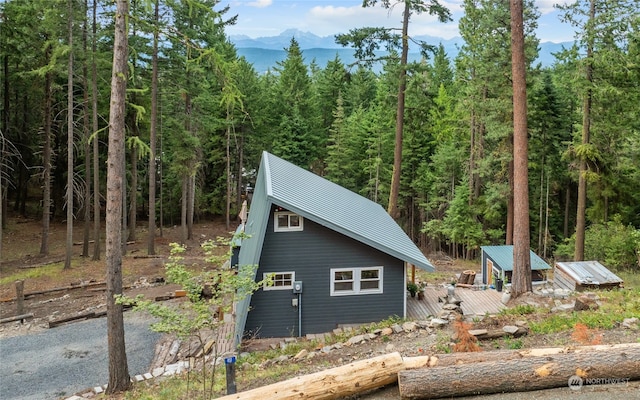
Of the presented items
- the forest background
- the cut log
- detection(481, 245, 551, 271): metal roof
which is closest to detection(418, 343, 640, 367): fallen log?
the cut log

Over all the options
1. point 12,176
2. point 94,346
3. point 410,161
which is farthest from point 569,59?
point 12,176

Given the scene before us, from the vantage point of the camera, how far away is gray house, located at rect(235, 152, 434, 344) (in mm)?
12406

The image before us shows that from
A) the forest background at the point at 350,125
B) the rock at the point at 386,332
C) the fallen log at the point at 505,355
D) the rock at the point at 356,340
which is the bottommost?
the rock at the point at 356,340

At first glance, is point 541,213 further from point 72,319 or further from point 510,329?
point 72,319

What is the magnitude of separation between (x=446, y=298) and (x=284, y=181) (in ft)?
21.4

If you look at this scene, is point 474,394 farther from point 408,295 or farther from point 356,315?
point 408,295

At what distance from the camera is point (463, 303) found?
14688 mm

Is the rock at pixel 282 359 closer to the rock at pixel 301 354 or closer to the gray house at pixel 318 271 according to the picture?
the rock at pixel 301 354

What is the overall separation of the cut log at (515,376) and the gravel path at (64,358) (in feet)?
25.8

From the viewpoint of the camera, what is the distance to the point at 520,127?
11703 mm

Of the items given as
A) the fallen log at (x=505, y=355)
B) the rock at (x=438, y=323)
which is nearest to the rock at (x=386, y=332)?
the rock at (x=438, y=323)

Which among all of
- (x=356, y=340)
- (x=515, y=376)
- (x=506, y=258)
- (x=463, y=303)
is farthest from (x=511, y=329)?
(x=506, y=258)

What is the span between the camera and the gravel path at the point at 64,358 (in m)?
10.5

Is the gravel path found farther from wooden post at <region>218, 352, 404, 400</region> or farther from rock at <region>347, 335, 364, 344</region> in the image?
wooden post at <region>218, 352, 404, 400</region>
